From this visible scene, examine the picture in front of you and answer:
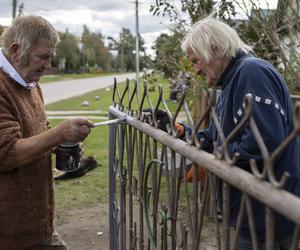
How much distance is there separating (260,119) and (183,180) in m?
0.45

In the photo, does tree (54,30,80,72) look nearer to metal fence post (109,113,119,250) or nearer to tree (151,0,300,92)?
tree (151,0,300,92)

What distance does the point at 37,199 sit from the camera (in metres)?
2.46

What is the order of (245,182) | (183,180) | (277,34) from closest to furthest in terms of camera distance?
(245,182), (183,180), (277,34)

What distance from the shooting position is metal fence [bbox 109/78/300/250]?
1.08 metres

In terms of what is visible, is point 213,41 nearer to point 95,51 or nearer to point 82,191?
point 82,191

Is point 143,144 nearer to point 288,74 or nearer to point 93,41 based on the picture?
point 288,74

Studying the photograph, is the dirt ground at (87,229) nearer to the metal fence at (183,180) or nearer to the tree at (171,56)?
the metal fence at (183,180)

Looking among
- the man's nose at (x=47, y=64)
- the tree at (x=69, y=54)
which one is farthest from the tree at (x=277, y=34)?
the tree at (x=69, y=54)

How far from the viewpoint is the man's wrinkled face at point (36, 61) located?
7.64 feet

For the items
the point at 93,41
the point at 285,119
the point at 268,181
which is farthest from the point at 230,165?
the point at 93,41

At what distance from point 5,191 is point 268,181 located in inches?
60.6

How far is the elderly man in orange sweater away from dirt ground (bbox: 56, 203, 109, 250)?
2.18 metres

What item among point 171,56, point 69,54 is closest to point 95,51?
point 69,54

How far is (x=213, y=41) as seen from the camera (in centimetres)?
215
